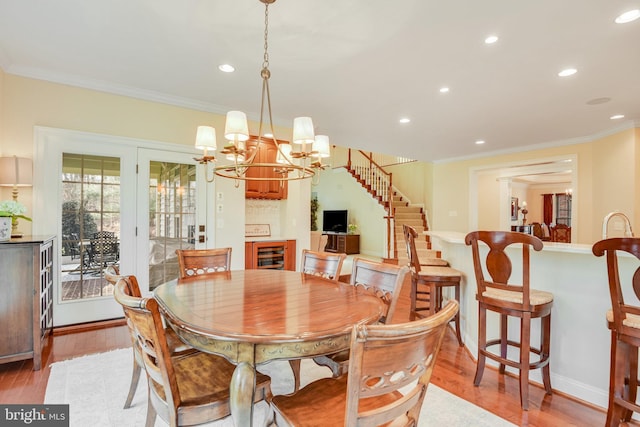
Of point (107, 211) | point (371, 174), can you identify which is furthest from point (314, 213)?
point (107, 211)

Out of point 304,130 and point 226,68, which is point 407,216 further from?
point 304,130

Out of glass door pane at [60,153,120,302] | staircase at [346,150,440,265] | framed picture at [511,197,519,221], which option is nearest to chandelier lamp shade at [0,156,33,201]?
glass door pane at [60,153,120,302]

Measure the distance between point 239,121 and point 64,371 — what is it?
2360mm

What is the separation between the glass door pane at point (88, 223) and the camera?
3379 millimetres

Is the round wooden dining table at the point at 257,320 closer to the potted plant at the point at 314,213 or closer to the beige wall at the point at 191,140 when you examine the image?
the beige wall at the point at 191,140

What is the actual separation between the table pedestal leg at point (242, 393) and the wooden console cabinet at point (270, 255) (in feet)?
10.5

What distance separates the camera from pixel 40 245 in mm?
2527

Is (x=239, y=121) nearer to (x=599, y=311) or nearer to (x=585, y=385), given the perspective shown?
(x=599, y=311)

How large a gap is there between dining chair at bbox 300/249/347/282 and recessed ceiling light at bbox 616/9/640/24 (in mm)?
2612

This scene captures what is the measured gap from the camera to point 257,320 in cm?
140

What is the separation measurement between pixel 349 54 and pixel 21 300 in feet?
11.0

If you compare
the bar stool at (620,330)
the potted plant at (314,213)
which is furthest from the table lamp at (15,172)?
the potted plant at (314,213)

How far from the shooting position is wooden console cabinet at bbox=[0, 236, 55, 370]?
7.97 feet

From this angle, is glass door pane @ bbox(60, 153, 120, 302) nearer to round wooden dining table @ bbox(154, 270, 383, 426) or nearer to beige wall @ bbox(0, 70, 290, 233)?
beige wall @ bbox(0, 70, 290, 233)
